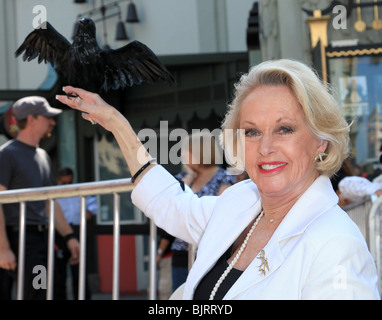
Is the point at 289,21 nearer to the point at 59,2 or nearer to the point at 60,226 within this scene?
the point at 60,226

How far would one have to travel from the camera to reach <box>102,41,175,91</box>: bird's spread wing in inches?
74.8

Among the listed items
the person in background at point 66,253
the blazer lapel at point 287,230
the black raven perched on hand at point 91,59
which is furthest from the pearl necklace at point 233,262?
the person in background at point 66,253

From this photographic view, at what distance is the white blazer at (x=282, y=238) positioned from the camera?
1767 millimetres

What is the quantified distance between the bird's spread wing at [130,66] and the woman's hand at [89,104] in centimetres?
9

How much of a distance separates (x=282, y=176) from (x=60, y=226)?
3184 mm

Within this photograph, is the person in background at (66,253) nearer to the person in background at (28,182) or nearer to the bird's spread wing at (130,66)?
the person in background at (28,182)

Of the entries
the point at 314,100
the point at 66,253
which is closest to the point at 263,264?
the point at 314,100

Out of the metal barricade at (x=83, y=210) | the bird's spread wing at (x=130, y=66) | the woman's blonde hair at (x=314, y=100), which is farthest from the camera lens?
the metal barricade at (x=83, y=210)

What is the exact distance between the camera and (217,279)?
215 cm

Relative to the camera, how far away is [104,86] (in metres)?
1.92

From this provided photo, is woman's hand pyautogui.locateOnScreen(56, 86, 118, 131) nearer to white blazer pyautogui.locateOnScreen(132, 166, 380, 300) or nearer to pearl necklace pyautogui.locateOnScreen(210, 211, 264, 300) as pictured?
white blazer pyautogui.locateOnScreen(132, 166, 380, 300)

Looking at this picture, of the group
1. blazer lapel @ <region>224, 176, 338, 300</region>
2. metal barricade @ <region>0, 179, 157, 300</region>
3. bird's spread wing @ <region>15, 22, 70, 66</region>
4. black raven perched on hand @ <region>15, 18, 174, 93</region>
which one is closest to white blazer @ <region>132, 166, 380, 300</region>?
blazer lapel @ <region>224, 176, 338, 300</region>

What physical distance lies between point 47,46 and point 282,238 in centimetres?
90
